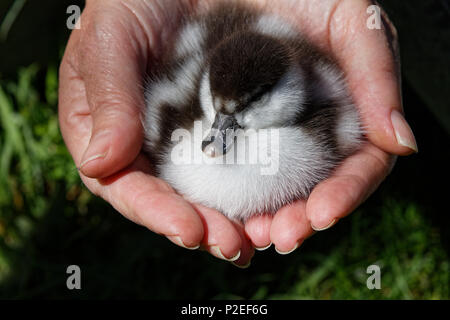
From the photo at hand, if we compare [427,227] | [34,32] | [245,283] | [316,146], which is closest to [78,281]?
[245,283]

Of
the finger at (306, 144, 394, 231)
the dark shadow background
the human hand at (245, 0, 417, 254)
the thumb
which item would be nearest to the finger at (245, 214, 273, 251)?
the human hand at (245, 0, 417, 254)

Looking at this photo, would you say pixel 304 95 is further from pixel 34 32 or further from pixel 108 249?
pixel 34 32

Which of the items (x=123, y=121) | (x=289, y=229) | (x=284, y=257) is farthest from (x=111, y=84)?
(x=284, y=257)

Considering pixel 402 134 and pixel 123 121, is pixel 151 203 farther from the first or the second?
pixel 402 134

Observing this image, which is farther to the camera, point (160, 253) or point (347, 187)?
point (160, 253)

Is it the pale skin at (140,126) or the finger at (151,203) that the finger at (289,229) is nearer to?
the pale skin at (140,126)

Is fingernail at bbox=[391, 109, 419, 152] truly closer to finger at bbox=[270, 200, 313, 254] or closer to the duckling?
the duckling

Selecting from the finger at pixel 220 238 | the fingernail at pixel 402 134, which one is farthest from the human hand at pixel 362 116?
the finger at pixel 220 238
